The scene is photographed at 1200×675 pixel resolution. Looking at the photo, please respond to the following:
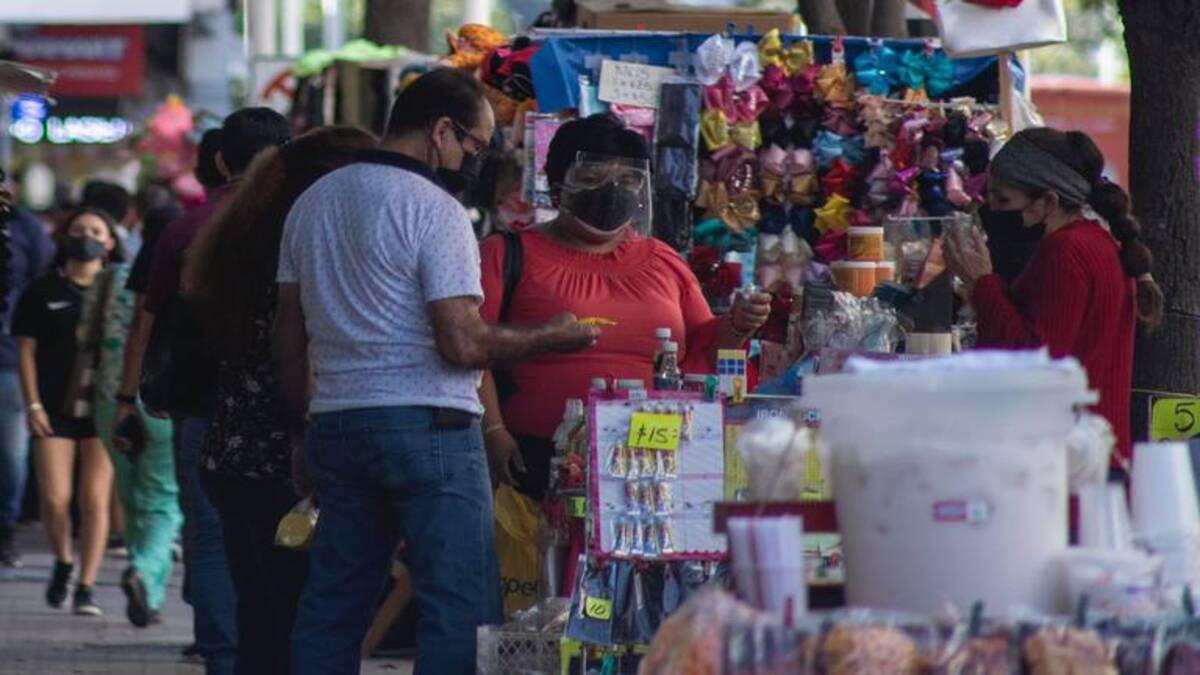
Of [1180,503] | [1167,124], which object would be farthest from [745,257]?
[1180,503]

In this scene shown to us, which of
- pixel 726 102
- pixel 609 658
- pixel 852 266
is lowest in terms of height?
pixel 609 658

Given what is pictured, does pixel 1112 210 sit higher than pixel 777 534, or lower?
higher

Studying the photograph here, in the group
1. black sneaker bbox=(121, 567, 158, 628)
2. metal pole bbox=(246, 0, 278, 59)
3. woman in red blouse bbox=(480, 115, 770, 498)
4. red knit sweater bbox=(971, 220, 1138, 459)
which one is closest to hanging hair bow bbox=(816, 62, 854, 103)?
woman in red blouse bbox=(480, 115, 770, 498)

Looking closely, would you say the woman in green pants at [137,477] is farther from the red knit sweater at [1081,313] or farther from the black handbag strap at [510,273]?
the red knit sweater at [1081,313]

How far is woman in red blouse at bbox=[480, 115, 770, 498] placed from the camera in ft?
22.7

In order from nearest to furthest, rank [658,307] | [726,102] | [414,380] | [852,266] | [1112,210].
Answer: [414,380] < [1112,210] < [658,307] < [852,266] < [726,102]

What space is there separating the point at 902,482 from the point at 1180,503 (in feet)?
1.90

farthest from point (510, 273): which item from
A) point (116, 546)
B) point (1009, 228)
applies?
point (116, 546)

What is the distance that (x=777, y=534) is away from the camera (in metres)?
4.03

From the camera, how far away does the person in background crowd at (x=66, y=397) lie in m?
A: 11.3

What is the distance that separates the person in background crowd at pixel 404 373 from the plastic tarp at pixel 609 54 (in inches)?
115

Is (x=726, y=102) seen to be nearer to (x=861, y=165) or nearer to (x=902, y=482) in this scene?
(x=861, y=165)

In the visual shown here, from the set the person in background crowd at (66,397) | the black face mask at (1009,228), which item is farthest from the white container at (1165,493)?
the person in background crowd at (66,397)

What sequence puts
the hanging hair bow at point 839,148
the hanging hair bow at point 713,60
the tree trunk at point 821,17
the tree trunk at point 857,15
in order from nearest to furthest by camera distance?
the hanging hair bow at point 713,60, the hanging hair bow at point 839,148, the tree trunk at point 821,17, the tree trunk at point 857,15
